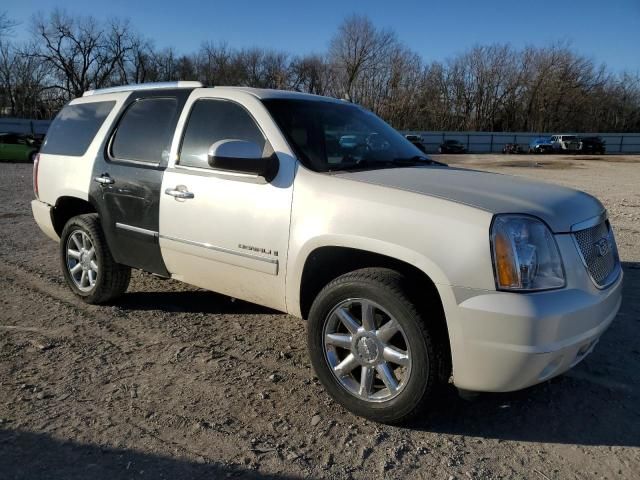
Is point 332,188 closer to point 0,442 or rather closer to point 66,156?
point 0,442

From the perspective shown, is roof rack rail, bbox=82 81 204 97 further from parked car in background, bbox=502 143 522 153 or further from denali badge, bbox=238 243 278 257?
parked car in background, bbox=502 143 522 153

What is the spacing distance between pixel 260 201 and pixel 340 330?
0.95 metres

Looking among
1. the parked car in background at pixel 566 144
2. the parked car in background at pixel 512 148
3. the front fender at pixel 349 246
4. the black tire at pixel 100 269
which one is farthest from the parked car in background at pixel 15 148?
the parked car in background at pixel 566 144

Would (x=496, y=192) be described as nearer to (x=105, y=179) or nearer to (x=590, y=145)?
(x=105, y=179)

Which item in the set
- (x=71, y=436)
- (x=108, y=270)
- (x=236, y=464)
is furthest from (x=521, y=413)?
(x=108, y=270)

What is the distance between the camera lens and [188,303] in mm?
4879

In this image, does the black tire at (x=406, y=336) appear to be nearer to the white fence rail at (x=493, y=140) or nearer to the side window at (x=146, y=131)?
the side window at (x=146, y=131)

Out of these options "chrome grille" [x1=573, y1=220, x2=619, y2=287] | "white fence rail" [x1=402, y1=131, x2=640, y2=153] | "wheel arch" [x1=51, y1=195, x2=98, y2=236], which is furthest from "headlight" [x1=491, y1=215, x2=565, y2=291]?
"white fence rail" [x1=402, y1=131, x2=640, y2=153]

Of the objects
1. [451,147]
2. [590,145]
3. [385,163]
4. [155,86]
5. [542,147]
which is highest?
[590,145]

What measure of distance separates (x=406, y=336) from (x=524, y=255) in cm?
71

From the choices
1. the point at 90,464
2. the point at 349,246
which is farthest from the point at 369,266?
the point at 90,464

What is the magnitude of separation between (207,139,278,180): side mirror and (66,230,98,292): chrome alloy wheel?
6.62 feet

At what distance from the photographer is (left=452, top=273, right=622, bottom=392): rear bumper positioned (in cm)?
247

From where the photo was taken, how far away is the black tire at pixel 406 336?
2.69m
